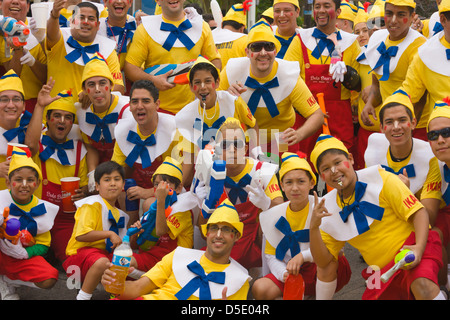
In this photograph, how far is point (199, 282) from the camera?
4211mm

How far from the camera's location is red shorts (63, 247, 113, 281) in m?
4.62

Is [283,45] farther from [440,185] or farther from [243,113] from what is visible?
[440,185]

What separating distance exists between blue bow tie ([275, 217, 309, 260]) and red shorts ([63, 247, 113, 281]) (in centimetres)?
132

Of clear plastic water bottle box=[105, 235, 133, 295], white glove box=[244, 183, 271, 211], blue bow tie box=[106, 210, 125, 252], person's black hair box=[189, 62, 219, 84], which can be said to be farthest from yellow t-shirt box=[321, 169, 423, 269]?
blue bow tie box=[106, 210, 125, 252]

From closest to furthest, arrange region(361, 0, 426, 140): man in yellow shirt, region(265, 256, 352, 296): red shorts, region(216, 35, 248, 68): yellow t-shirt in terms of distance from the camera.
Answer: region(265, 256, 352, 296): red shorts < region(361, 0, 426, 140): man in yellow shirt < region(216, 35, 248, 68): yellow t-shirt

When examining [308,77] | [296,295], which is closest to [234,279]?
[296,295]

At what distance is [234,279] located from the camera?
14.0 feet

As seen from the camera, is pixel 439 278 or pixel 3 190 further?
pixel 3 190

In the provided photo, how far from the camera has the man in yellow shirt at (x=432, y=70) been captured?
4977 millimetres

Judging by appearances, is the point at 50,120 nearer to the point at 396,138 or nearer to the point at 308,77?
the point at 308,77

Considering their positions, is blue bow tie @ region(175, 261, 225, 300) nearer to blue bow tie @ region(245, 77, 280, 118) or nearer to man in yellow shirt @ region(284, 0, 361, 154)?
blue bow tie @ region(245, 77, 280, 118)

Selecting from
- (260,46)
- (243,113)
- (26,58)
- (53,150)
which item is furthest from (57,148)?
(260,46)

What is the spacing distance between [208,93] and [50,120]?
59.0 inches

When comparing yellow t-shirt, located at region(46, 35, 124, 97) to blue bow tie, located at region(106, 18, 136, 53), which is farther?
blue bow tie, located at region(106, 18, 136, 53)
